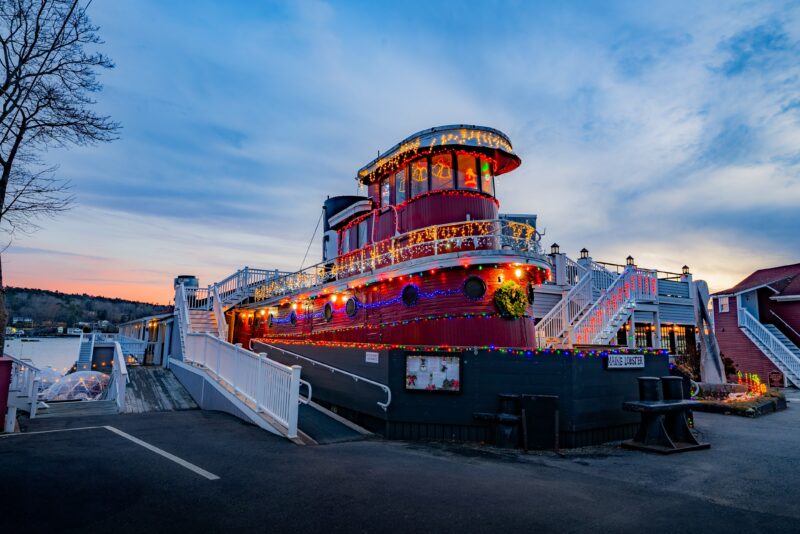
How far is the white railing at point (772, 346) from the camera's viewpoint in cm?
2281

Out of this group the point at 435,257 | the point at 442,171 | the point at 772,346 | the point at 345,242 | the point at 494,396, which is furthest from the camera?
the point at 772,346

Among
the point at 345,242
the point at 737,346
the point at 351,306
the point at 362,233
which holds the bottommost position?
the point at 737,346

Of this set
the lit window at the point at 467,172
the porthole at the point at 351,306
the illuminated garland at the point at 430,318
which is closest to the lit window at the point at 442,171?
the lit window at the point at 467,172

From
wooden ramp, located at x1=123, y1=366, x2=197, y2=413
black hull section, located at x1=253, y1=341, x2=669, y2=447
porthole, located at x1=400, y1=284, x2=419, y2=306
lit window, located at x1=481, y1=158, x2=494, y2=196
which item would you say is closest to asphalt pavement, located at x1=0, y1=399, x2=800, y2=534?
black hull section, located at x1=253, y1=341, x2=669, y2=447

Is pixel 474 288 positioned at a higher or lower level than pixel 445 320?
higher

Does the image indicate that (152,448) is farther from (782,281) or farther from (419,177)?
(782,281)

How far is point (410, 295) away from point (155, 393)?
8.92m

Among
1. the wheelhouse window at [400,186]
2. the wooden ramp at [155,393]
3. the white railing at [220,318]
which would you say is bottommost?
the wooden ramp at [155,393]

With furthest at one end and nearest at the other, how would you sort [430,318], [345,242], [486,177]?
[345,242] → [486,177] → [430,318]

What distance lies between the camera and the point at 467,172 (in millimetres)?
14312

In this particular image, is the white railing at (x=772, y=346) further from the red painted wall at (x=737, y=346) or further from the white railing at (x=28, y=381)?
the white railing at (x=28, y=381)

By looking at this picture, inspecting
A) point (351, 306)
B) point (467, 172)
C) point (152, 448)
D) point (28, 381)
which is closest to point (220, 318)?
point (351, 306)

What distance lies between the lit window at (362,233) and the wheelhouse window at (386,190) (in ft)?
5.06


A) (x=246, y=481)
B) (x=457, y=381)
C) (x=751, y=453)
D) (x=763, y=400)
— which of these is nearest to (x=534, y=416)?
(x=457, y=381)
